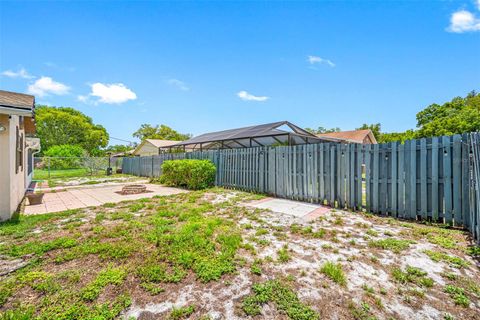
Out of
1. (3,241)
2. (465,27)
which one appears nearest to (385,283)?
(3,241)

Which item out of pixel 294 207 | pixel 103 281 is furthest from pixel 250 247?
pixel 294 207

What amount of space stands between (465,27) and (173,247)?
12.2 metres

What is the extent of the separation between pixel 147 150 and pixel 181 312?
33.5 metres

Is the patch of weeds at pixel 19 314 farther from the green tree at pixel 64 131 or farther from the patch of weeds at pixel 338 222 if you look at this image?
the green tree at pixel 64 131

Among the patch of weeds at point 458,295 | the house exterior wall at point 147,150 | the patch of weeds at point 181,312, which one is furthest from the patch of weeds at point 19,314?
the house exterior wall at point 147,150

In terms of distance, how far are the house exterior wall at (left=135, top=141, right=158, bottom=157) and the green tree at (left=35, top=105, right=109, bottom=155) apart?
40.9 ft

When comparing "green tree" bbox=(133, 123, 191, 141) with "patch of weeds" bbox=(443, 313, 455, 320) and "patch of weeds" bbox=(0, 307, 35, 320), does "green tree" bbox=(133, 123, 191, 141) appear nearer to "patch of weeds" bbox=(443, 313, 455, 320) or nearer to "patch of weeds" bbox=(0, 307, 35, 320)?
"patch of weeds" bbox=(0, 307, 35, 320)

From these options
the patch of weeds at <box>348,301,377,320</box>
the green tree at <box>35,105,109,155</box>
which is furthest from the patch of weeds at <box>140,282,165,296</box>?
the green tree at <box>35,105,109,155</box>

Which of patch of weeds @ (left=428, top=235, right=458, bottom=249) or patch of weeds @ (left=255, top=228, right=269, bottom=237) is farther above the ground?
patch of weeds @ (left=428, top=235, right=458, bottom=249)

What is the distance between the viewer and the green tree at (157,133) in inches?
1852

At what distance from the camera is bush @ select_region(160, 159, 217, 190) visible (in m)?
9.52

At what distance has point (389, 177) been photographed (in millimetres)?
4785

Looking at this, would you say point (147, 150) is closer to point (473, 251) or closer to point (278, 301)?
point (278, 301)

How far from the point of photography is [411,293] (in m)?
2.07
